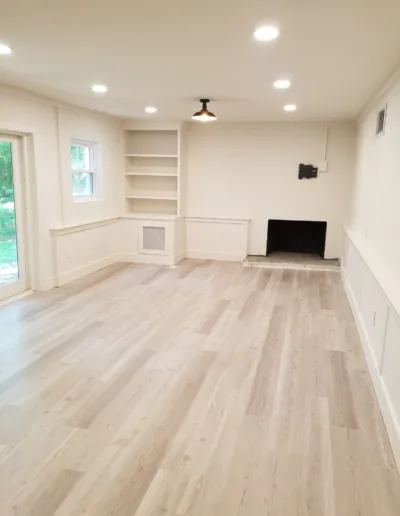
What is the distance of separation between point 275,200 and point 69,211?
3.39 meters

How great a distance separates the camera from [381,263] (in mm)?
3424

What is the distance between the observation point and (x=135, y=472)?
207 cm

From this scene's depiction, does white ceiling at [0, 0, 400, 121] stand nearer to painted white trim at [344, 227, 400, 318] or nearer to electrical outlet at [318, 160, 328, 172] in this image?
painted white trim at [344, 227, 400, 318]

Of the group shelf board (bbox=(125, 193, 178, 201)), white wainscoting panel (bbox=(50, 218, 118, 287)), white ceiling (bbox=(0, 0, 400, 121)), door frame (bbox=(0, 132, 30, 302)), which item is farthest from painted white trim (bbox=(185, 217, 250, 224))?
door frame (bbox=(0, 132, 30, 302))

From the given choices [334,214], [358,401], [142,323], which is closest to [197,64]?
[142,323]

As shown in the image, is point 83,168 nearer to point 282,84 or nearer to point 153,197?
point 153,197

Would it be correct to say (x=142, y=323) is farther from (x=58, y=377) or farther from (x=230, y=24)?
(x=230, y=24)

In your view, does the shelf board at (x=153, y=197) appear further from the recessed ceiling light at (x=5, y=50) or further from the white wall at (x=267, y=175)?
the recessed ceiling light at (x=5, y=50)

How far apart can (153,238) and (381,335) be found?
15.0ft

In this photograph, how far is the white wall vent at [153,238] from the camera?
6.86 m

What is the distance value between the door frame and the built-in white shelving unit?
2.47 meters

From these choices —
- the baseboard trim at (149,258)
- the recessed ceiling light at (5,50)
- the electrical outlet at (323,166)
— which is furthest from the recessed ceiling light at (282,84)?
the baseboard trim at (149,258)

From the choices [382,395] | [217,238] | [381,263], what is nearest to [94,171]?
[217,238]

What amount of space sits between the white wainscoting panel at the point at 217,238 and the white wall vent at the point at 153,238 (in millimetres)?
701
